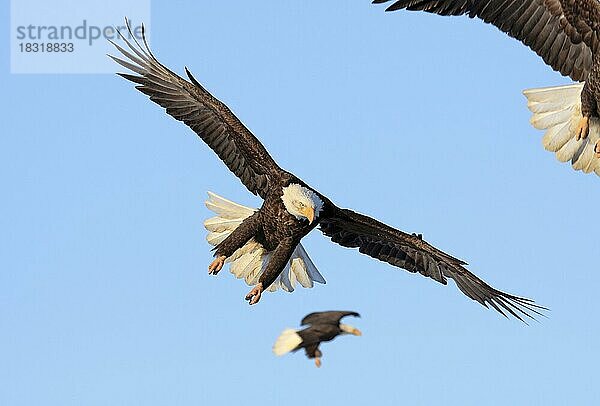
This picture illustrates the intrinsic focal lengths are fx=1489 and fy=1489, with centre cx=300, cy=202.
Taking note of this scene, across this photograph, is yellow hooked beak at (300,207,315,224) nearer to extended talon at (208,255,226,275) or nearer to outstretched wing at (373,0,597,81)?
extended talon at (208,255,226,275)

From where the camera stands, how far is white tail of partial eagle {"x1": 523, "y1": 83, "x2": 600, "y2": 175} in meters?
11.6

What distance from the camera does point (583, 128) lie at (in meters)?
11.4

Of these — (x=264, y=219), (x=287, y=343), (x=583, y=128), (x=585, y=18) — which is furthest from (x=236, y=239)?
(x=585, y=18)

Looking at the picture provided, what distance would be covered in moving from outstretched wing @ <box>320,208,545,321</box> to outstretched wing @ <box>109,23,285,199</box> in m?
0.63

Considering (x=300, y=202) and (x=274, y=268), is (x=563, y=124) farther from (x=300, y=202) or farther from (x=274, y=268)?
(x=274, y=268)

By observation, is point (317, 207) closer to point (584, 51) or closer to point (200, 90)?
point (200, 90)

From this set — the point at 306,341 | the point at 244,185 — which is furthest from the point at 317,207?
the point at 306,341

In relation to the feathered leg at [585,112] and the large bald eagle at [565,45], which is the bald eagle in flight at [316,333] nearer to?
the large bald eagle at [565,45]

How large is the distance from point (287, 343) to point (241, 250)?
2.00 meters

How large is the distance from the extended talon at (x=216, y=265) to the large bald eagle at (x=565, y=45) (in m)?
2.25

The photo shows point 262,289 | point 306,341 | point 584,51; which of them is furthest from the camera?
point 584,51

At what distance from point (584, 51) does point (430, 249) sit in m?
1.91

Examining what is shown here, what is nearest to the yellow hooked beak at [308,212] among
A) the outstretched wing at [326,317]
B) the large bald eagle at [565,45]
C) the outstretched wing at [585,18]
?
the outstretched wing at [326,317]

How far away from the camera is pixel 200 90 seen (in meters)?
10.8
